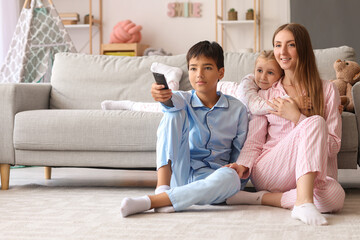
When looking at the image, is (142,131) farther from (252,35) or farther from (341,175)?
(252,35)

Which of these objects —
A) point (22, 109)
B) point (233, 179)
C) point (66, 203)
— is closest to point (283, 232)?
point (233, 179)

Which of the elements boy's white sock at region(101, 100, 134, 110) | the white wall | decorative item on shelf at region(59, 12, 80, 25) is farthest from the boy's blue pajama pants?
decorative item on shelf at region(59, 12, 80, 25)

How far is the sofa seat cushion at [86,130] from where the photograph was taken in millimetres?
2338

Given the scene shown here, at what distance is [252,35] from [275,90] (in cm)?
357

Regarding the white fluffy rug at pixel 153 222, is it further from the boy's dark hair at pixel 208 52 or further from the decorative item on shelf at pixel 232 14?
the decorative item on shelf at pixel 232 14

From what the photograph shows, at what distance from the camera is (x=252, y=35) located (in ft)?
18.1

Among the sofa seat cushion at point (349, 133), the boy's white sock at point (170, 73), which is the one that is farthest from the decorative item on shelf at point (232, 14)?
the sofa seat cushion at point (349, 133)

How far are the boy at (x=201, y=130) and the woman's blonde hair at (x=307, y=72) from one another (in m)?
0.25

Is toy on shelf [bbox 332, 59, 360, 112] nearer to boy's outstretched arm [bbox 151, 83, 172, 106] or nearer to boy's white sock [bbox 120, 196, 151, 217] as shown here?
boy's outstretched arm [bbox 151, 83, 172, 106]

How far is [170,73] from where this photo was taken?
9.26ft

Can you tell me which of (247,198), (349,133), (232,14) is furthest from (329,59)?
(232,14)

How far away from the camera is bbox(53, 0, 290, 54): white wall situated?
543cm

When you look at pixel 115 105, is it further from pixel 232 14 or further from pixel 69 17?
pixel 69 17

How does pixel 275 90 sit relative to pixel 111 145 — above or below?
above
